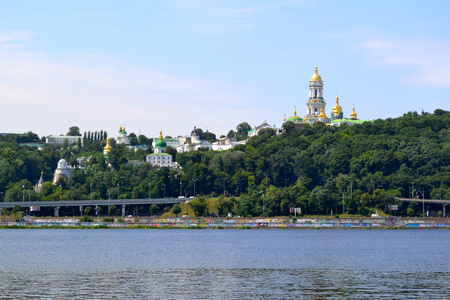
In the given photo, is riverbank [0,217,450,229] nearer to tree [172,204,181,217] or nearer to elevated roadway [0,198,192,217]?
tree [172,204,181,217]

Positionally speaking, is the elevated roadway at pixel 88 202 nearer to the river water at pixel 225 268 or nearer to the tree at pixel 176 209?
the tree at pixel 176 209

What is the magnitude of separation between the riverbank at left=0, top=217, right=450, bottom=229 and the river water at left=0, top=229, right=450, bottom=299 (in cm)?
2575

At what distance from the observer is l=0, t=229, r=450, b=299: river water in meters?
59.4

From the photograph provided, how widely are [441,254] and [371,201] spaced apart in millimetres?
72991

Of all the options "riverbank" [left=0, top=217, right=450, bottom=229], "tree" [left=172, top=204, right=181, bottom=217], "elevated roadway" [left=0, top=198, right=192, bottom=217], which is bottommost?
"riverbank" [left=0, top=217, right=450, bottom=229]

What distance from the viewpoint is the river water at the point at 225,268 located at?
59375 millimetres

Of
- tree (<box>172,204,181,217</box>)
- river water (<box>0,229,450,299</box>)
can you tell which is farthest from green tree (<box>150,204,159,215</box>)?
river water (<box>0,229,450,299</box>)

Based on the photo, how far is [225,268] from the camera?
75062mm

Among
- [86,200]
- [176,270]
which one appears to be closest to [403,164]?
[86,200]

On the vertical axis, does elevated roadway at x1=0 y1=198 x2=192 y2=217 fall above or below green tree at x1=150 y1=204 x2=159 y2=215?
above

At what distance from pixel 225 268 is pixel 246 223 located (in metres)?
73.2

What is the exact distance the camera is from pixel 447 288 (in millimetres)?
61375

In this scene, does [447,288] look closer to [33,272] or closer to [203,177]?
[33,272]

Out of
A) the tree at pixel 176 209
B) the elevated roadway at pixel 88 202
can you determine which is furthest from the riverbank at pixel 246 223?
the elevated roadway at pixel 88 202
